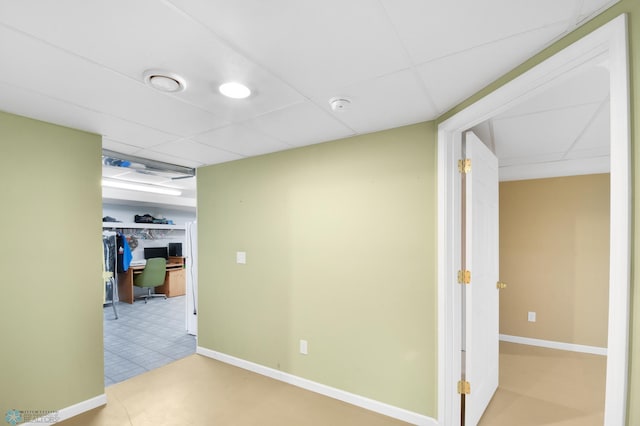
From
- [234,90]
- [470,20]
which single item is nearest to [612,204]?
[470,20]

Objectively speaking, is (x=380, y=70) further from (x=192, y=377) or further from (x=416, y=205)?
(x=192, y=377)

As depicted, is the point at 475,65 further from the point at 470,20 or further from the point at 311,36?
the point at 311,36

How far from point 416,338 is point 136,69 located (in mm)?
2442

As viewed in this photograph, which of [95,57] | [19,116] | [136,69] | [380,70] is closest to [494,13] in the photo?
[380,70]

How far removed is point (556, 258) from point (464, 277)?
2525mm

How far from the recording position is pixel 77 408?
236 cm

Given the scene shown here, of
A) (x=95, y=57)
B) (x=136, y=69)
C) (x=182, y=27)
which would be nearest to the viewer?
(x=182, y=27)

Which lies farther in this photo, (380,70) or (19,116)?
(19,116)

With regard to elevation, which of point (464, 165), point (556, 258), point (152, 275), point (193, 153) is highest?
point (193, 153)

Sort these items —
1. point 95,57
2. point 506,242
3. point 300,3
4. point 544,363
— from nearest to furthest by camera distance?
1. point 300,3
2. point 95,57
3. point 544,363
4. point 506,242

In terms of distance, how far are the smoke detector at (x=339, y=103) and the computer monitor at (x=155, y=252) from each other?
7.03m

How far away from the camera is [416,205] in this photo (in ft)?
7.42

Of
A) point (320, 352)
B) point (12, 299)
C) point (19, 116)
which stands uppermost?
point (19, 116)

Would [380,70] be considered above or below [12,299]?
above
